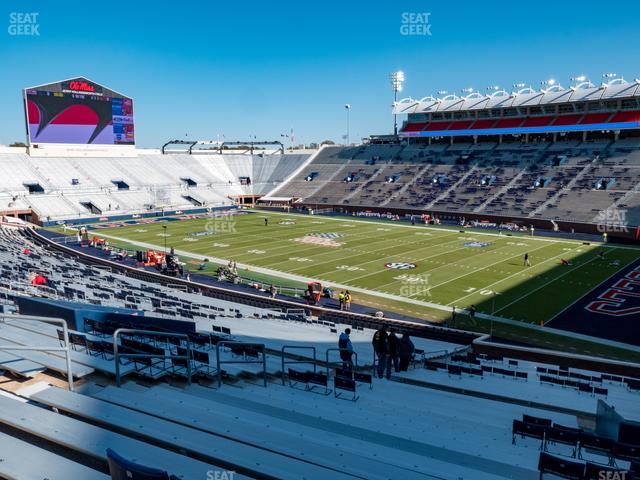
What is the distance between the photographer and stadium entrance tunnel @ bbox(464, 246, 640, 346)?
917 inches

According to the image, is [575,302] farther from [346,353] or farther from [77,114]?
[77,114]

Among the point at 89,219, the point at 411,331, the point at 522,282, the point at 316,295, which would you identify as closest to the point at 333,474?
the point at 411,331

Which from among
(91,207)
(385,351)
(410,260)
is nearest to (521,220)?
(410,260)

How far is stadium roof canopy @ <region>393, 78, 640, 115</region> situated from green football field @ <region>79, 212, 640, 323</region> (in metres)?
29.6

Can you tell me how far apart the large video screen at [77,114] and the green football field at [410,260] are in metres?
20.8

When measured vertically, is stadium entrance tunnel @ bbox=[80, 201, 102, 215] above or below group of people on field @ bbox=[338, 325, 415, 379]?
above

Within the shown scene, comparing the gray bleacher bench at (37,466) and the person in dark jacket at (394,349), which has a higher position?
the gray bleacher bench at (37,466)

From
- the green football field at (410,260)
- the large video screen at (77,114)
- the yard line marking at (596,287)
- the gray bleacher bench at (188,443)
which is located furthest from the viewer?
the large video screen at (77,114)

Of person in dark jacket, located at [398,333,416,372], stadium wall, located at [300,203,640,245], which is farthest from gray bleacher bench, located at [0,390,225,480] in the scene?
stadium wall, located at [300,203,640,245]

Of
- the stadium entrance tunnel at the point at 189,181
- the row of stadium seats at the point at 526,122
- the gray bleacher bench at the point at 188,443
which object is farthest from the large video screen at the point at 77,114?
the gray bleacher bench at the point at 188,443

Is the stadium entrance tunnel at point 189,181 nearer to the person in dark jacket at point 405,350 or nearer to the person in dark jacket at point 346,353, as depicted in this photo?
the person in dark jacket at point 405,350

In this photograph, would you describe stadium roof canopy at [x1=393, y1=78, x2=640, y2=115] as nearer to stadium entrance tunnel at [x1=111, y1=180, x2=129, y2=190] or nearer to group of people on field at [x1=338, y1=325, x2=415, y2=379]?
stadium entrance tunnel at [x1=111, y1=180, x2=129, y2=190]

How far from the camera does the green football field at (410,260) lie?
2803 centimetres

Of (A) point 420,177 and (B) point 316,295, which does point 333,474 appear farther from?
(A) point 420,177
